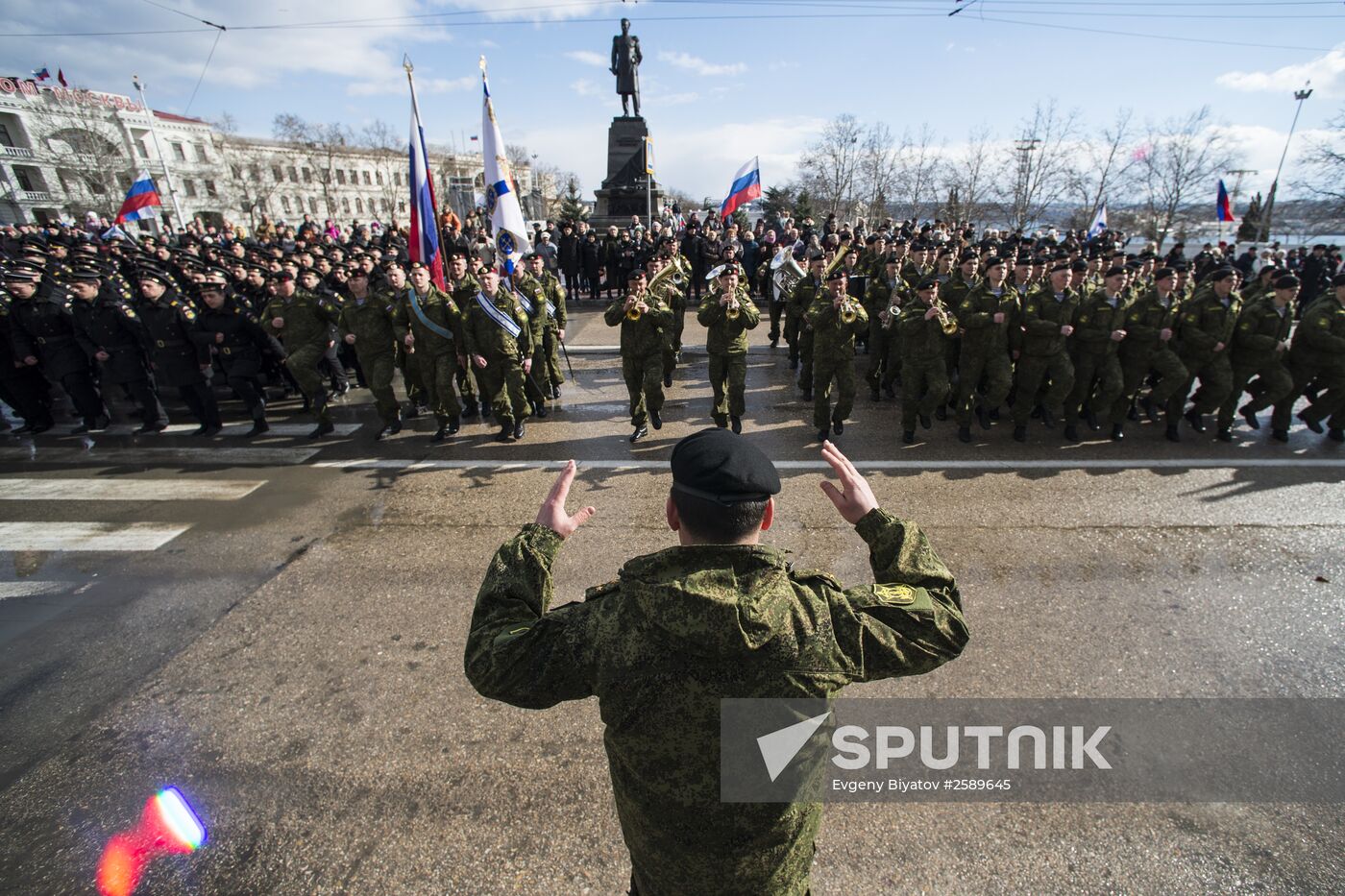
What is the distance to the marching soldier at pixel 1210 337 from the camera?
6609mm

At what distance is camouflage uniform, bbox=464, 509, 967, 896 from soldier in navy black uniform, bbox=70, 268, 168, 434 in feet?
28.5

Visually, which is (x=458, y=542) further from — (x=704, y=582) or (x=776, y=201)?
(x=776, y=201)

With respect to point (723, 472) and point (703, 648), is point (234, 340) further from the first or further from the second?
→ point (703, 648)

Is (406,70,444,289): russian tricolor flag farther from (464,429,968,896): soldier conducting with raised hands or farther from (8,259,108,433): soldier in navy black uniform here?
(464,429,968,896): soldier conducting with raised hands

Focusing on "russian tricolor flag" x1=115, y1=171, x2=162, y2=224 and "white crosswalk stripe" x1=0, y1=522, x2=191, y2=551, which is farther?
"russian tricolor flag" x1=115, y1=171, x2=162, y2=224

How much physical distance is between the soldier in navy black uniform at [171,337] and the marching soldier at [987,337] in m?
8.91

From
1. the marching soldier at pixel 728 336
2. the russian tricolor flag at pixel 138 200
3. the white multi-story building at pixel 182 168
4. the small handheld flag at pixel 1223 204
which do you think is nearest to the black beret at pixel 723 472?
the marching soldier at pixel 728 336

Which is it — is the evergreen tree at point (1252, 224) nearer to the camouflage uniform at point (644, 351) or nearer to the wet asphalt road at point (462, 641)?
the wet asphalt road at point (462, 641)

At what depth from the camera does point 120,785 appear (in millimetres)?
2889

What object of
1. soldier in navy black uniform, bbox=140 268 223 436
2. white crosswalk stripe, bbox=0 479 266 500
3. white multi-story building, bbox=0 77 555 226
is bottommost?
white crosswalk stripe, bbox=0 479 266 500

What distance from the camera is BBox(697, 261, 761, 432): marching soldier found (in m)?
6.75

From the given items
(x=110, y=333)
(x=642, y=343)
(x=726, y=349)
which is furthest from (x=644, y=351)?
(x=110, y=333)

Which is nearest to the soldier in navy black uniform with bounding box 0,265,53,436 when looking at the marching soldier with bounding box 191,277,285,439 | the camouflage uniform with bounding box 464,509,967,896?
the marching soldier with bounding box 191,277,285,439

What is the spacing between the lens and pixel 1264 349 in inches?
260
